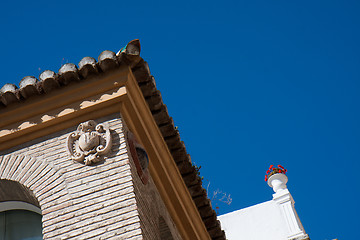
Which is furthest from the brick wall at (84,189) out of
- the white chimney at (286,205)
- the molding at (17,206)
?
the white chimney at (286,205)

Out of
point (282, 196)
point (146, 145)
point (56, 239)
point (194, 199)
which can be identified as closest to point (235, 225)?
point (282, 196)

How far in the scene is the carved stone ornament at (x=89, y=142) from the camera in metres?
7.89

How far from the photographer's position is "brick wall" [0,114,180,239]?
24.3ft

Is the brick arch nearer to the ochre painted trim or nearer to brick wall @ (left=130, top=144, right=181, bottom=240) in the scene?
brick wall @ (left=130, top=144, right=181, bottom=240)

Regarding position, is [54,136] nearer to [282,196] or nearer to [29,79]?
[29,79]

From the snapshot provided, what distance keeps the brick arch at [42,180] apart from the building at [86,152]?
1 cm

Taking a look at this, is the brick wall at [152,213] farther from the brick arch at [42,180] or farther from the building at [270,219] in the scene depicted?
the building at [270,219]

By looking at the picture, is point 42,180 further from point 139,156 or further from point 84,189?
point 139,156

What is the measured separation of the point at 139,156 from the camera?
27.5 ft

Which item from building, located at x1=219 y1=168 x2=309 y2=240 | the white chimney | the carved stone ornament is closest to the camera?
the carved stone ornament

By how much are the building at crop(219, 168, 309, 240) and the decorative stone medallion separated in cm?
852

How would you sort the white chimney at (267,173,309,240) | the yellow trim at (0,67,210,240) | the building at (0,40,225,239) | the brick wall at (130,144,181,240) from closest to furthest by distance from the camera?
the building at (0,40,225,239), the brick wall at (130,144,181,240), the yellow trim at (0,67,210,240), the white chimney at (267,173,309,240)

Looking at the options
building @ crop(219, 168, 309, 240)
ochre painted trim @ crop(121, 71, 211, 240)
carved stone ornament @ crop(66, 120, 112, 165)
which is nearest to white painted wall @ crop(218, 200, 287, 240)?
building @ crop(219, 168, 309, 240)

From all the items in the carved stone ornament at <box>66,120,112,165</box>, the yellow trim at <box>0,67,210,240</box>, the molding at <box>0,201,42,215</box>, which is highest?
the yellow trim at <box>0,67,210,240</box>
